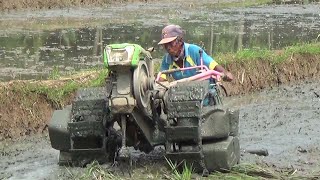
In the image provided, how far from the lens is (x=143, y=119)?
5.93 metres

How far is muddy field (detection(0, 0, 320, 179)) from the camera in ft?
22.3

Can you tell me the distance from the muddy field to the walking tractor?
28 centimetres

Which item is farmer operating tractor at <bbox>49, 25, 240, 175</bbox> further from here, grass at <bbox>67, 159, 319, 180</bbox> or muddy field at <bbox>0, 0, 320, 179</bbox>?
muddy field at <bbox>0, 0, 320, 179</bbox>

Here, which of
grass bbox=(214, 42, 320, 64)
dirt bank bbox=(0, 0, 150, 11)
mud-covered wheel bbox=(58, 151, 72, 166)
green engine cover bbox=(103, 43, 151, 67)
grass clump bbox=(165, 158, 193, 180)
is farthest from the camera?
dirt bank bbox=(0, 0, 150, 11)

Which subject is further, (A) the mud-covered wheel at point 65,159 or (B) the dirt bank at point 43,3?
(B) the dirt bank at point 43,3

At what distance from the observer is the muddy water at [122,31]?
42.0 ft

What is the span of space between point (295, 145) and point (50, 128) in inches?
121

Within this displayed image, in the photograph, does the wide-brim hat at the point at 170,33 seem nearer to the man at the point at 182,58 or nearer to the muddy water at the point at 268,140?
the man at the point at 182,58

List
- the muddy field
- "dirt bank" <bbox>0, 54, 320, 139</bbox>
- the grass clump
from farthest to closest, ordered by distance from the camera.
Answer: "dirt bank" <bbox>0, 54, 320, 139</bbox>
the muddy field
the grass clump

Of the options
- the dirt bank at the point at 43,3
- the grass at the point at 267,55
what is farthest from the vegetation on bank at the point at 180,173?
the dirt bank at the point at 43,3

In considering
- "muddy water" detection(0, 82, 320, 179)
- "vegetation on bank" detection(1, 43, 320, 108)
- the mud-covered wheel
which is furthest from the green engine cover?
"vegetation on bank" detection(1, 43, 320, 108)

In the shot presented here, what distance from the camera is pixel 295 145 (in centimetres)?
793

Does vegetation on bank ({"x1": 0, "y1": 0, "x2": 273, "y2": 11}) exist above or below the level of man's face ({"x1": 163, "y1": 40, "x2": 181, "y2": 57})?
below

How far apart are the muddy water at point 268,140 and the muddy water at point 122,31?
246 centimetres
